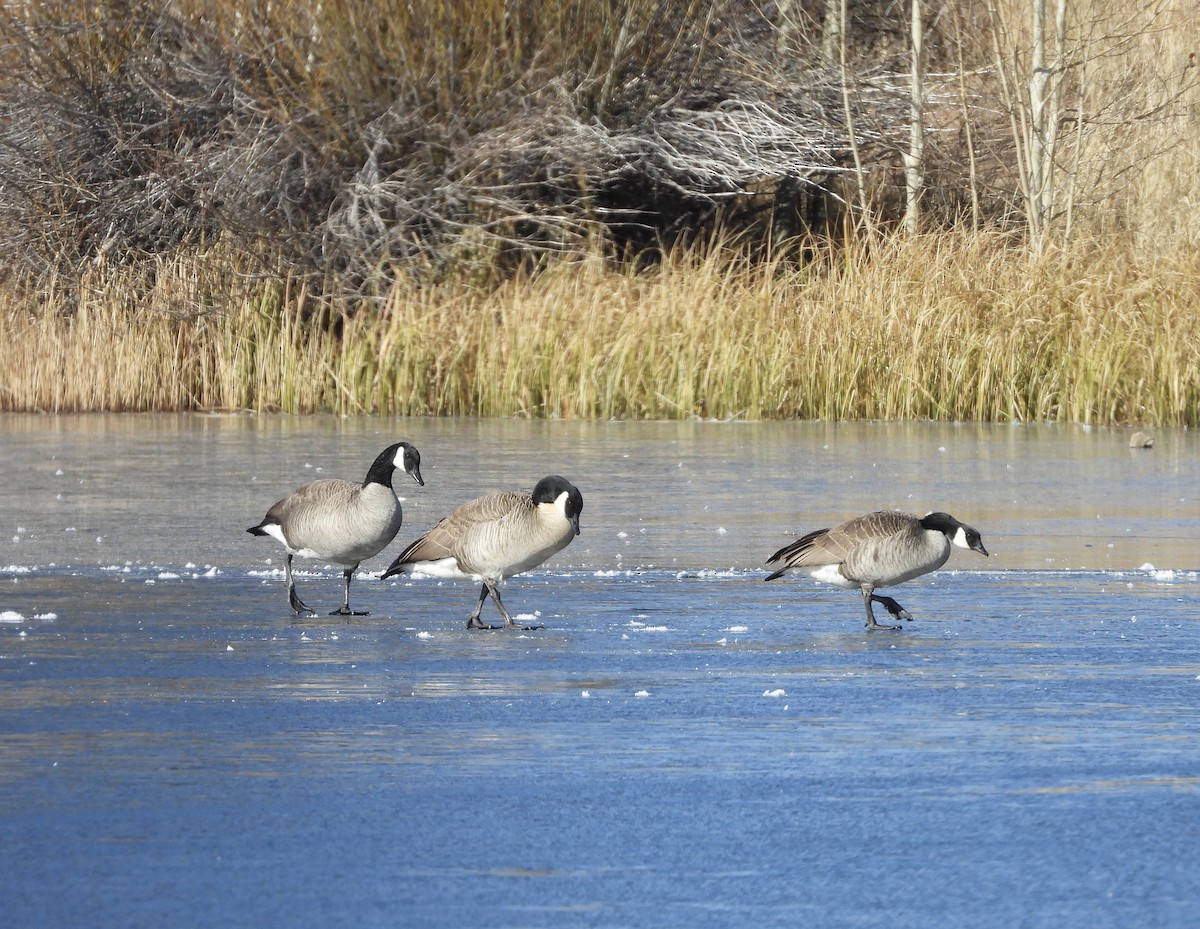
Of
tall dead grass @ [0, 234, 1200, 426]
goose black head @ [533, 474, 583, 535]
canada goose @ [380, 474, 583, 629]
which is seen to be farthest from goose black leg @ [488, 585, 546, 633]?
tall dead grass @ [0, 234, 1200, 426]

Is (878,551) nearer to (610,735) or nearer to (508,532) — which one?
(508,532)

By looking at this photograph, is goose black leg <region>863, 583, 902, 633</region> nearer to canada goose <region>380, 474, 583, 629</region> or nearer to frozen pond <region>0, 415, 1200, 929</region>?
frozen pond <region>0, 415, 1200, 929</region>

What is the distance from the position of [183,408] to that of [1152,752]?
17.9 metres

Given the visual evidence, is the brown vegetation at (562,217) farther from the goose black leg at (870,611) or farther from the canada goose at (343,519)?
the canada goose at (343,519)

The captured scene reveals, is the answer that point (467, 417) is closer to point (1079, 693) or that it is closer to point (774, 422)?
point (774, 422)

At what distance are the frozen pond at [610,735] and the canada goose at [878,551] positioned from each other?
0.68ft

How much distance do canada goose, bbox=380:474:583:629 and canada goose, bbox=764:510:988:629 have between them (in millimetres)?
916

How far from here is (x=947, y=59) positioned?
3164 centimetres

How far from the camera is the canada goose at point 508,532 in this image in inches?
296

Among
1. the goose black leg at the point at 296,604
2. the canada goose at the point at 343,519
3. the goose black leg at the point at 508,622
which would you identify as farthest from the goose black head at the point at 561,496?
the goose black leg at the point at 296,604

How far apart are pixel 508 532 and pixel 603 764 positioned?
8.10 ft

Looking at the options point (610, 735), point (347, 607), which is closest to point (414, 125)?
point (347, 607)

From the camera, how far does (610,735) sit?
5.53 metres

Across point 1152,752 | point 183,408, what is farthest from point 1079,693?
point 183,408
